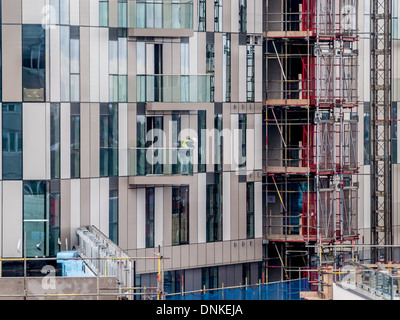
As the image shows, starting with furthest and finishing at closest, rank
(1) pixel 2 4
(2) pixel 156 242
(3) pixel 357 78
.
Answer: (3) pixel 357 78, (2) pixel 156 242, (1) pixel 2 4

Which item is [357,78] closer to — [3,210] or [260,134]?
[260,134]

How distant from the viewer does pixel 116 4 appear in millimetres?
42000

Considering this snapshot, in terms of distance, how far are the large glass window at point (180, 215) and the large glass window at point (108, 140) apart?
9.63ft

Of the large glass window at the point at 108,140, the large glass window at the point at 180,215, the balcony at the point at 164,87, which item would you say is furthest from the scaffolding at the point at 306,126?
the large glass window at the point at 108,140

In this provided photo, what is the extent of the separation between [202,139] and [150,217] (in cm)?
363

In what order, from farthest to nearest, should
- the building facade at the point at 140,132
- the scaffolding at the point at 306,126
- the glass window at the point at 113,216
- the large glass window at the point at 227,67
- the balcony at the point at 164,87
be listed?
the scaffolding at the point at 306,126
the large glass window at the point at 227,67
the balcony at the point at 164,87
the glass window at the point at 113,216
the building facade at the point at 140,132

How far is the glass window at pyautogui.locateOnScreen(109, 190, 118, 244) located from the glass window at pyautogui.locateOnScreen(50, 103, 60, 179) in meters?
2.41

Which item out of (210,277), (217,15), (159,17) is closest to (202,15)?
(217,15)

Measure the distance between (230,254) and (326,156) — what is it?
17.6ft

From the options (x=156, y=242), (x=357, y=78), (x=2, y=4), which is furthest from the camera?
(x=357, y=78)

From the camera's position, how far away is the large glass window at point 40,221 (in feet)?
133

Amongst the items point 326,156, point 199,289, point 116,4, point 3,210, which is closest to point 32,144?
point 3,210

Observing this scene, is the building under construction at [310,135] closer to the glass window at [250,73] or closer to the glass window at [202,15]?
the glass window at [250,73]

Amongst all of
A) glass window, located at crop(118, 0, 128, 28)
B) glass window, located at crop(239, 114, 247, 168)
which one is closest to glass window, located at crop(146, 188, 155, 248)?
glass window, located at crop(239, 114, 247, 168)
